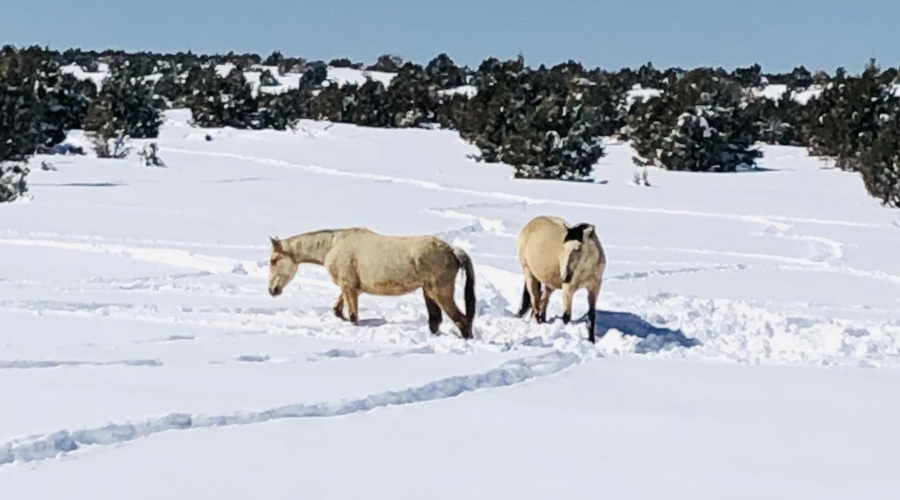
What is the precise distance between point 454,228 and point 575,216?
339cm

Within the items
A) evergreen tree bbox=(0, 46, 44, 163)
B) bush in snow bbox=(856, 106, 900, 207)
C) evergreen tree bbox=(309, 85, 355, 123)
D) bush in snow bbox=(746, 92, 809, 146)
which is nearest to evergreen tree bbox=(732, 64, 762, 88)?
bush in snow bbox=(746, 92, 809, 146)

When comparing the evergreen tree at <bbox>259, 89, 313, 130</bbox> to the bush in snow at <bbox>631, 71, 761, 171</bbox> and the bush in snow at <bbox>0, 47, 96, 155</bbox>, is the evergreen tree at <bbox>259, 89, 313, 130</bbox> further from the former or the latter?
the bush in snow at <bbox>631, 71, 761, 171</bbox>

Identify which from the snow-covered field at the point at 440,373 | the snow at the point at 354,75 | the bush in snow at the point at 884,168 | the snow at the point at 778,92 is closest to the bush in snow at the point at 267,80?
the snow at the point at 354,75

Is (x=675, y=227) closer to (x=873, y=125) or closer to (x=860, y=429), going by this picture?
(x=860, y=429)

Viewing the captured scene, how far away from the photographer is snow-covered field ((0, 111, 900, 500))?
5359 mm

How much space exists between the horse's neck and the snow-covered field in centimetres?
50

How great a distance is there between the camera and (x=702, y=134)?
35844mm

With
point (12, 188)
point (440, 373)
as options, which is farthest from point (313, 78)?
point (440, 373)

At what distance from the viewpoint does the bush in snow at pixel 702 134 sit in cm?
3603

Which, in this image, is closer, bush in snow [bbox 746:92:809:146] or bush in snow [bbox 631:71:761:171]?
bush in snow [bbox 631:71:761:171]

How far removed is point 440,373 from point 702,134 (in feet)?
96.6

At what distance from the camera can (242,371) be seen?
762cm

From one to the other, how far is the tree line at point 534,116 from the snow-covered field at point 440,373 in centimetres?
959

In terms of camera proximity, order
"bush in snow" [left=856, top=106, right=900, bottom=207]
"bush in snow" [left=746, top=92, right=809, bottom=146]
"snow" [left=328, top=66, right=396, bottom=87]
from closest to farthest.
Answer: "bush in snow" [left=856, top=106, right=900, bottom=207], "bush in snow" [left=746, top=92, right=809, bottom=146], "snow" [left=328, top=66, right=396, bottom=87]
